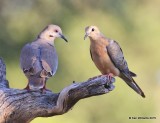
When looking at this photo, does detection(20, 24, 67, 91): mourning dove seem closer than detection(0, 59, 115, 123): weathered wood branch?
No

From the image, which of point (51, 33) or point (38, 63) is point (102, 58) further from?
point (38, 63)

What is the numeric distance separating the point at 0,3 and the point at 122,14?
1.92m

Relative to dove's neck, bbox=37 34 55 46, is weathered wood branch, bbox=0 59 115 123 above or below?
below

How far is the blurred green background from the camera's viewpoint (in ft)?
32.4

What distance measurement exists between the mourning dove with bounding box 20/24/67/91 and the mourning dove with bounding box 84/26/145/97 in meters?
0.40

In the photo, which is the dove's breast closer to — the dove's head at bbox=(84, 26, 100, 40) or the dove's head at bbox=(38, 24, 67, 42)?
the dove's head at bbox=(84, 26, 100, 40)

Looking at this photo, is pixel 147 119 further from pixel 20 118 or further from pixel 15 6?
pixel 20 118

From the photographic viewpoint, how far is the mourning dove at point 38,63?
220 inches

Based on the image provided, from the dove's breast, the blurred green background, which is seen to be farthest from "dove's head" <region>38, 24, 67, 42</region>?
the blurred green background

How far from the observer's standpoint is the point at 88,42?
32.9ft

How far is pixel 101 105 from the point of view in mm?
10516

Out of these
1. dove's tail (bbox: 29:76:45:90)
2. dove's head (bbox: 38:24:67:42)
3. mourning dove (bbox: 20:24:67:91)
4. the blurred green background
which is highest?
the blurred green background

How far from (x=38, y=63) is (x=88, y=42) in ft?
14.4

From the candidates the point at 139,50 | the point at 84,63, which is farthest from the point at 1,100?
the point at 139,50
